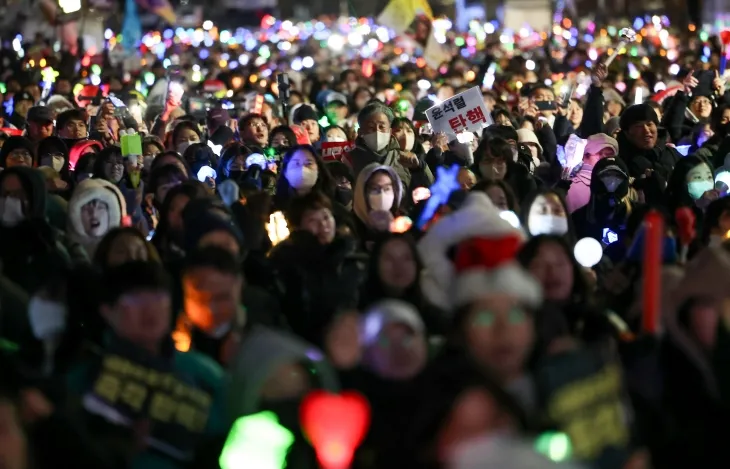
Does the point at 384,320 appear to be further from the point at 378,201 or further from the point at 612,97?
the point at 612,97

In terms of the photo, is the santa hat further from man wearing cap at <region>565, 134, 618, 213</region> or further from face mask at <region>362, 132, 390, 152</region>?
face mask at <region>362, 132, 390, 152</region>

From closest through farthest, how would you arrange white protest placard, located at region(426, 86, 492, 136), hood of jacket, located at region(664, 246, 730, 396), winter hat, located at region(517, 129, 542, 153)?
hood of jacket, located at region(664, 246, 730, 396) < white protest placard, located at region(426, 86, 492, 136) < winter hat, located at region(517, 129, 542, 153)

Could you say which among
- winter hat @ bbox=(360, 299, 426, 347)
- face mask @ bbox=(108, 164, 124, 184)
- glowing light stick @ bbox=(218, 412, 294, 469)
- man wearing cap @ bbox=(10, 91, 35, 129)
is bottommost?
glowing light stick @ bbox=(218, 412, 294, 469)

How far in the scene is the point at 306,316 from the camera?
22.3ft

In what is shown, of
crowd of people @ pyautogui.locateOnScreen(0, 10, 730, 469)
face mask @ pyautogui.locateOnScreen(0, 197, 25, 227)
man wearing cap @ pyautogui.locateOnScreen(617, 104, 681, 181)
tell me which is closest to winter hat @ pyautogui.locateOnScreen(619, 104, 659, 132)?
man wearing cap @ pyautogui.locateOnScreen(617, 104, 681, 181)

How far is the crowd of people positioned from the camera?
4609 millimetres

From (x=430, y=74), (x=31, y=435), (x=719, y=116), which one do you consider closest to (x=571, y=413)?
(x=31, y=435)

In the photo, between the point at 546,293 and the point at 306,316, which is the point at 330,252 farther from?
the point at 546,293

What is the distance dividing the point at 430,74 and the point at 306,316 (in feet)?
57.6

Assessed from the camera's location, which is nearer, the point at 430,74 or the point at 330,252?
the point at 330,252

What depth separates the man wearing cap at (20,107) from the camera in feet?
51.2

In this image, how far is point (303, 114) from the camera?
1380 centimetres

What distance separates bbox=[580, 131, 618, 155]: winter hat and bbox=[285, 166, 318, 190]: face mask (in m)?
2.42

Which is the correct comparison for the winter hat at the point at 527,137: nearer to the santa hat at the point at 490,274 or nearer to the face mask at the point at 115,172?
the face mask at the point at 115,172
